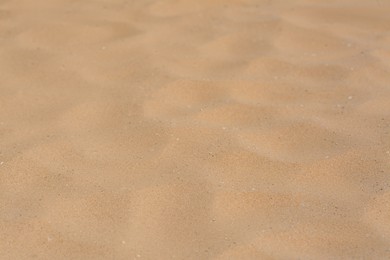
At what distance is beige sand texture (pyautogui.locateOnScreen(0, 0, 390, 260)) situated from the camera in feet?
6.12

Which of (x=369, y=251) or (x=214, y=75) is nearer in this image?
(x=369, y=251)

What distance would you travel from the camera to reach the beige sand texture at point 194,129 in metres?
1.87

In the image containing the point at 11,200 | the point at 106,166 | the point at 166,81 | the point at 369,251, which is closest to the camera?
the point at 369,251

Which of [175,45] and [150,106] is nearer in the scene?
[150,106]

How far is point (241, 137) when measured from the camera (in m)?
2.24

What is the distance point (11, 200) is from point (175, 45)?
108 centimetres

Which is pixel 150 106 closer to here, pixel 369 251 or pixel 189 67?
pixel 189 67

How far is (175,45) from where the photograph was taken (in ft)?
9.30

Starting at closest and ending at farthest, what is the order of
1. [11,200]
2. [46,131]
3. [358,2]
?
[11,200]
[46,131]
[358,2]

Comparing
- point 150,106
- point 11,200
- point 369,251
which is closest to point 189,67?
point 150,106

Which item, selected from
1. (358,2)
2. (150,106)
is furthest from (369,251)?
(358,2)

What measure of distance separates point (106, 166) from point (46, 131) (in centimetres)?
28

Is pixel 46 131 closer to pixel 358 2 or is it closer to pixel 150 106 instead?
pixel 150 106

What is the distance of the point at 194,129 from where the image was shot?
2279 millimetres
